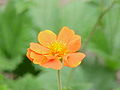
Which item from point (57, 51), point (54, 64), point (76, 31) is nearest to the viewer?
point (54, 64)

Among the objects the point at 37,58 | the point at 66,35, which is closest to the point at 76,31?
the point at 66,35

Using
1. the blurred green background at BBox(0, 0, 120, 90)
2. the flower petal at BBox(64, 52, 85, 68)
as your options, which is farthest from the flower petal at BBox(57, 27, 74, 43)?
the blurred green background at BBox(0, 0, 120, 90)

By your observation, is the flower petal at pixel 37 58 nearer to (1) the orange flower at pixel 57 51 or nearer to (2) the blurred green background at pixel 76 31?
(1) the orange flower at pixel 57 51

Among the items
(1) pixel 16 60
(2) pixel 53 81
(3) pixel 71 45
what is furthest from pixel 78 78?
(3) pixel 71 45

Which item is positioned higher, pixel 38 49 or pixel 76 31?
pixel 38 49

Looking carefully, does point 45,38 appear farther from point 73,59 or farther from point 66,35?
point 73,59

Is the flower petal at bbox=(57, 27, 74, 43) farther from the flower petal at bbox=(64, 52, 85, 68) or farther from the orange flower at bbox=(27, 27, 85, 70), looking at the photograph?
the flower petal at bbox=(64, 52, 85, 68)
